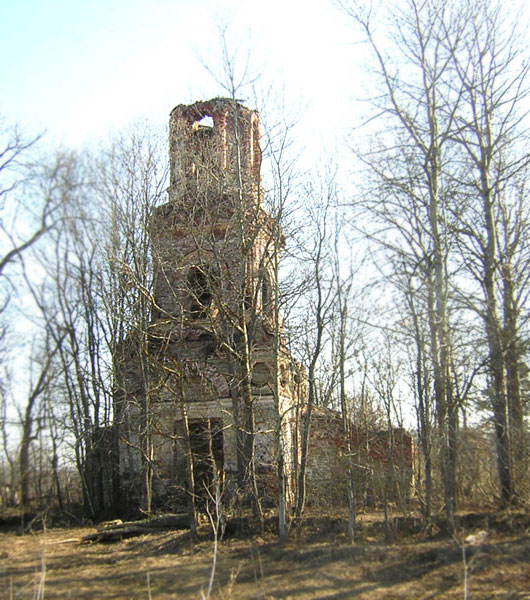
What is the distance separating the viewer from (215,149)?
14.2m

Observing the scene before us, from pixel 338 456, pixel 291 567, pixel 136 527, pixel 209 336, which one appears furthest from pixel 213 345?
pixel 291 567

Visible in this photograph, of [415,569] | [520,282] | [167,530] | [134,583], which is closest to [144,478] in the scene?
[167,530]

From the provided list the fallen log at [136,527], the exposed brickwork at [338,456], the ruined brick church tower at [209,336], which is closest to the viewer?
the fallen log at [136,527]

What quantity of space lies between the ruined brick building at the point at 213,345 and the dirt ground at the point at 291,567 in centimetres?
165

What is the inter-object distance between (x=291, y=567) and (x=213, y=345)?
684 cm

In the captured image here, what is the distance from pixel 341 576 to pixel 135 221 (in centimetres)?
910

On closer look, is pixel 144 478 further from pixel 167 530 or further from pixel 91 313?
pixel 91 313

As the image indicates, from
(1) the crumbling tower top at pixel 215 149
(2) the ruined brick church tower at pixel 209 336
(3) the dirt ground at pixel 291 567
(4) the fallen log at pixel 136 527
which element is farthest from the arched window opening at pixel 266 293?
(4) the fallen log at pixel 136 527

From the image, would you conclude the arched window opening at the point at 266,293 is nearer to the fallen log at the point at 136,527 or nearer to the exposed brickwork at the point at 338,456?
the exposed brickwork at the point at 338,456

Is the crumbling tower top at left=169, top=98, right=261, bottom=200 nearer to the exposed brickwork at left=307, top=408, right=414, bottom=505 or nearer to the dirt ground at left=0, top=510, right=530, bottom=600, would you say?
the exposed brickwork at left=307, top=408, right=414, bottom=505

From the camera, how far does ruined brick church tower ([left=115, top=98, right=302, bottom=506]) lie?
1238cm

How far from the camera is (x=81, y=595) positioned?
8.60 metres

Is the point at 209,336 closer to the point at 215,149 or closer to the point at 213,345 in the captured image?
the point at 213,345

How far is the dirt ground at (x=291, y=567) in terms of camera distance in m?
8.32
